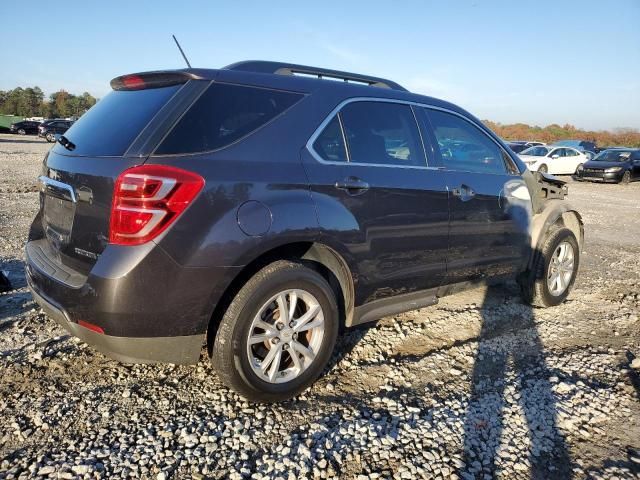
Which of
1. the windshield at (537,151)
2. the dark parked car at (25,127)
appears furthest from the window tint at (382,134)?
the dark parked car at (25,127)

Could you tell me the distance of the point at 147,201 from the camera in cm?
232

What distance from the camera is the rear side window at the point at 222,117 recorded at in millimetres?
2490

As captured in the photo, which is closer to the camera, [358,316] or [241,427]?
[241,427]

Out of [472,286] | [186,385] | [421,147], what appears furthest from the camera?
[472,286]

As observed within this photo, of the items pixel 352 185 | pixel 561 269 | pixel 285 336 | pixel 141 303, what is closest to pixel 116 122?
pixel 141 303

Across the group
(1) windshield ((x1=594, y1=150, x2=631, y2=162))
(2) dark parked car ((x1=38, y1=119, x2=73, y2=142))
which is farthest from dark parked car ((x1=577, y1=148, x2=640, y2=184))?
(2) dark parked car ((x1=38, y1=119, x2=73, y2=142))

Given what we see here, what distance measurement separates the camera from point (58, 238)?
9.17 feet

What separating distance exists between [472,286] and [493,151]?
120 centimetres

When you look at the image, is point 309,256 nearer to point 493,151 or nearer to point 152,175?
point 152,175

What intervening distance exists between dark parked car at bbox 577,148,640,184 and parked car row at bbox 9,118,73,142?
3553cm

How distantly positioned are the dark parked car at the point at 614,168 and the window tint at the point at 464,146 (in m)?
19.5

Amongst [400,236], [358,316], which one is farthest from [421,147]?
[358,316]

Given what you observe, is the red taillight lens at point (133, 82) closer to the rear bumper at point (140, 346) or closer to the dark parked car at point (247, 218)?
the dark parked car at point (247, 218)

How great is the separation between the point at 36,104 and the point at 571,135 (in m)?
74.5
